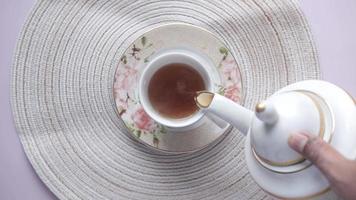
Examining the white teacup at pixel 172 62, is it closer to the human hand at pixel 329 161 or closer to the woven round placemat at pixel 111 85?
Answer: the woven round placemat at pixel 111 85

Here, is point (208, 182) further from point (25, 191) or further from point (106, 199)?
point (25, 191)

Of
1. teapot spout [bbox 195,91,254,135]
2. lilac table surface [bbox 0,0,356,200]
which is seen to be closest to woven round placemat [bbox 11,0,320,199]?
lilac table surface [bbox 0,0,356,200]

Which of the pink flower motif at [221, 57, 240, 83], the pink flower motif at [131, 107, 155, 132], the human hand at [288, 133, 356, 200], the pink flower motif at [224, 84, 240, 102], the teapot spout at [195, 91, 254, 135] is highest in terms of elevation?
the pink flower motif at [221, 57, 240, 83]

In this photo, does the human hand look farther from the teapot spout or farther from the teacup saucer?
the teacup saucer

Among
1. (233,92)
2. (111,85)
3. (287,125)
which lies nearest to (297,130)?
(287,125)

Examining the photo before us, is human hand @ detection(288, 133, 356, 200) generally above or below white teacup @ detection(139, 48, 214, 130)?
below

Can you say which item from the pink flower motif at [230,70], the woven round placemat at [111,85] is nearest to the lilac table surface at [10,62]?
the woven round placemat at [111,85]
